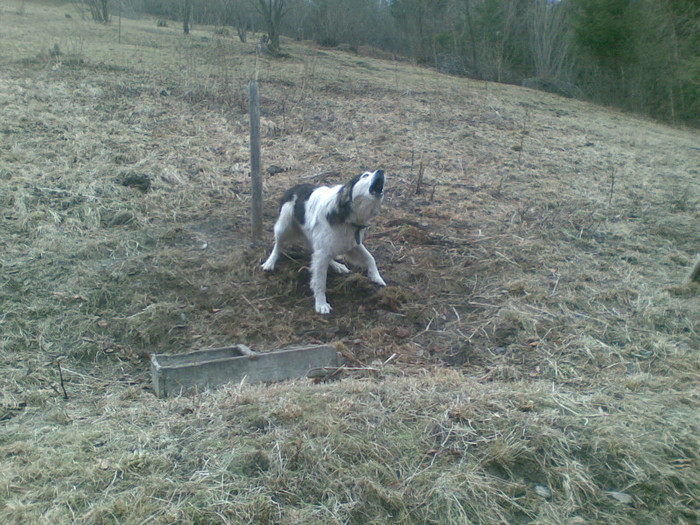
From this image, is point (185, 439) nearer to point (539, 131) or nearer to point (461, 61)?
point (539, 131)

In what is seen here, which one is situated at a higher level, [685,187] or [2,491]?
[685,187]

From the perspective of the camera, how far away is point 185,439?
3188mm

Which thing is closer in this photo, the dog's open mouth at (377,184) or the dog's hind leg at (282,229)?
the dog's open mouth at (377,184)

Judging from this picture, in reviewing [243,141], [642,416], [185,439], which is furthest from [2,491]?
[243,141]

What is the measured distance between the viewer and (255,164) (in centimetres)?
632

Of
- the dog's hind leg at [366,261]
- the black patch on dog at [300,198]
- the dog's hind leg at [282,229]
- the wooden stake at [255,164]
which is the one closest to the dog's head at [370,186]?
the dog's hind leg at [366,261]

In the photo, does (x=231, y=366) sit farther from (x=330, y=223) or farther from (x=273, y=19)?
(x=273, y=19)

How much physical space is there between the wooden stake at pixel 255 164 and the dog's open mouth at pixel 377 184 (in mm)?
1977

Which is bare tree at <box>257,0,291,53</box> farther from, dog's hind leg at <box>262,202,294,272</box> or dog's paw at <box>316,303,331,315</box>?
dog's paw at <box>316,303,331,315</box>

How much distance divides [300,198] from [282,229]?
0.39 meters

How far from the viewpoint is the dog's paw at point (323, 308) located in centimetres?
533

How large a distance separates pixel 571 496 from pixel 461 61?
19077 millimetres

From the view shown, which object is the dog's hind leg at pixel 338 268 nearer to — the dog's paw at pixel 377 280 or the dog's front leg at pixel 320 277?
the dog's paw at pixel 377 280

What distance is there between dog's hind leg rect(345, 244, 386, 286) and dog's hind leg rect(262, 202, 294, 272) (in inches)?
29.1
